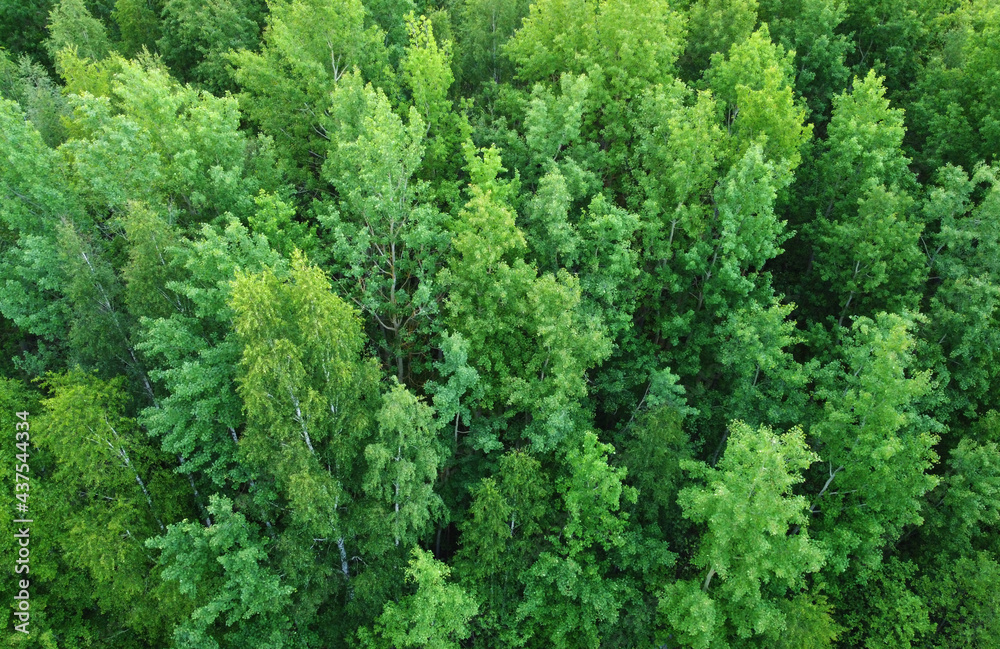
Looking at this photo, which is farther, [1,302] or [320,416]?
[1,302]

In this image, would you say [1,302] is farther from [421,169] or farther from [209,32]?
[209,32]

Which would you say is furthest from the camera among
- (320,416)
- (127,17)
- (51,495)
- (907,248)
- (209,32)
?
(127,17)

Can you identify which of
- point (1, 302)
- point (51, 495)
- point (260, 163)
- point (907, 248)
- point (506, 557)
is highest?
point (260, 163)

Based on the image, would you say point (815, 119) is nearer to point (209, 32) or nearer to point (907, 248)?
point (907, 248)

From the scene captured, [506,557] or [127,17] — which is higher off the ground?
[127,17]

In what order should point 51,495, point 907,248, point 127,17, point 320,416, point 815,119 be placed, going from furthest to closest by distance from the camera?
point 127,17 → point 815,119 → point 907,248 → point 51,495 → point 320,416

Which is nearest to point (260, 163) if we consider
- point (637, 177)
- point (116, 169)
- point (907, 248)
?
point (116, 169)

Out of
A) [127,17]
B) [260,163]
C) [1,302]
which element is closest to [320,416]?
[260,163]
